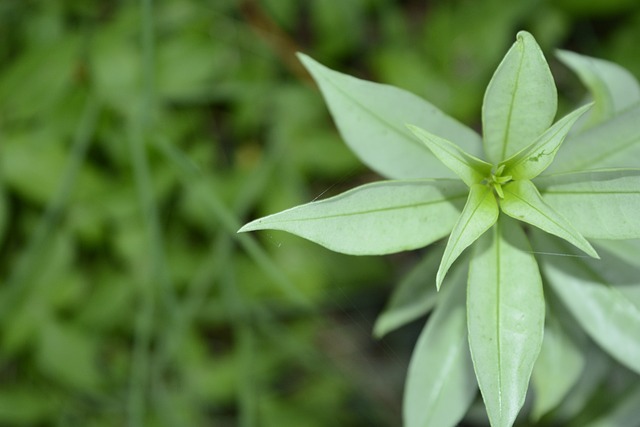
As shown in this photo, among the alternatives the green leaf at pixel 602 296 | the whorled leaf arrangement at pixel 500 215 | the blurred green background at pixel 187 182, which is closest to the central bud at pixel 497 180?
Answer: the whorled leaf arrangement at pixel 500 215

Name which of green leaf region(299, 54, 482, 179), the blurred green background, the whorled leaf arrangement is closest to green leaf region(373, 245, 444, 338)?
the whorled leaf arrangement

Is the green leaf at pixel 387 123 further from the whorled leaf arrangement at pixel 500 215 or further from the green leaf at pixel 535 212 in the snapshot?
the green leaf at pixel 535 212

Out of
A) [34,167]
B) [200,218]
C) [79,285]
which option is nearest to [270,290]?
[200,218]

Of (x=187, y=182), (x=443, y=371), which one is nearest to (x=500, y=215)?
(x=443, y=371)

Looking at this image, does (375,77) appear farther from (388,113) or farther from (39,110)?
(388,113)

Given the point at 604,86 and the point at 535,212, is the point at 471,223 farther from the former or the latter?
the point at 604,86

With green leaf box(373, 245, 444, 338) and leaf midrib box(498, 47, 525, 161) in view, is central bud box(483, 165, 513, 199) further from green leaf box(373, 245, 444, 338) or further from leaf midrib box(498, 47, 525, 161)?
green leaf box(373, 245, 444, 338)
